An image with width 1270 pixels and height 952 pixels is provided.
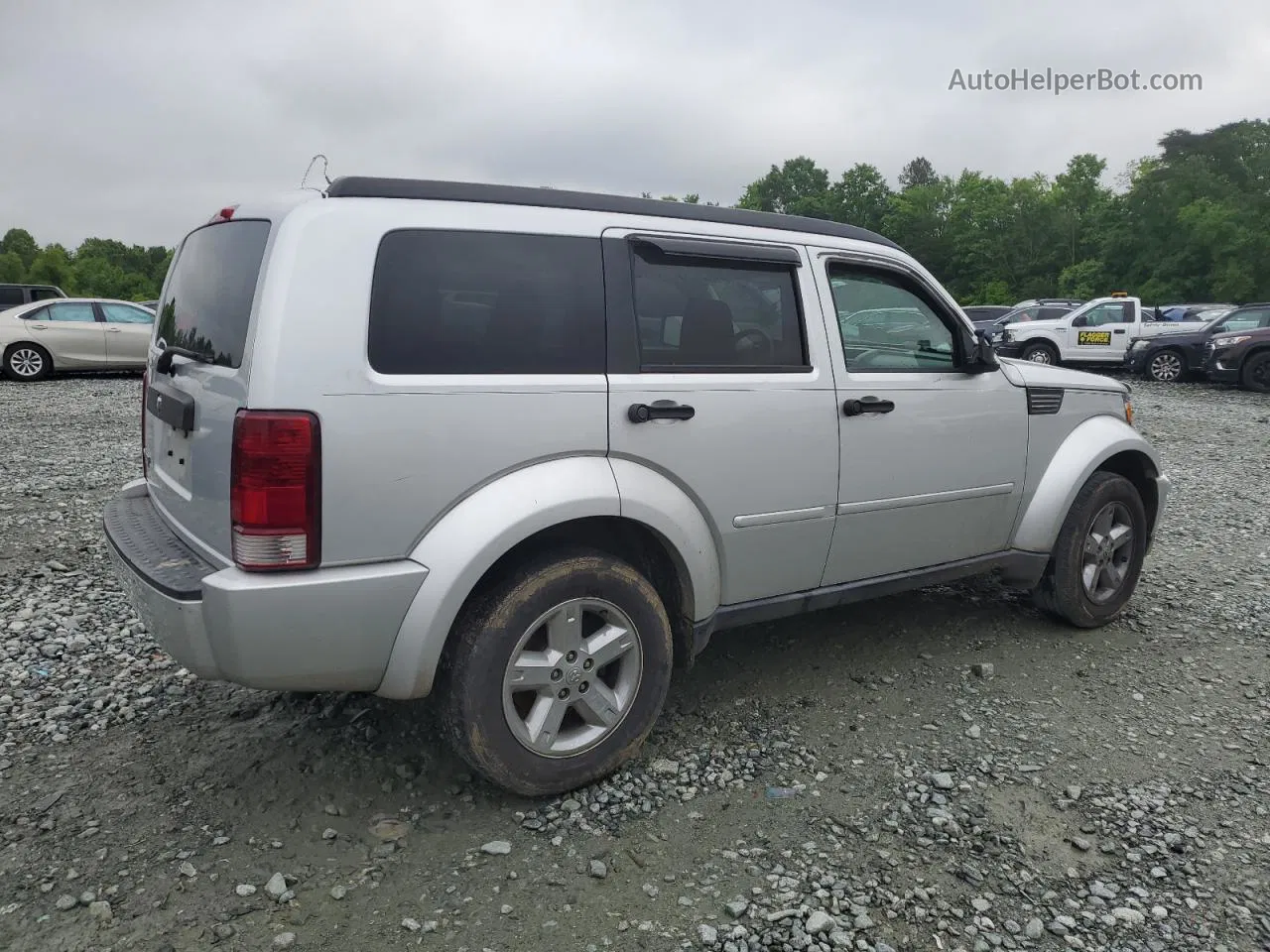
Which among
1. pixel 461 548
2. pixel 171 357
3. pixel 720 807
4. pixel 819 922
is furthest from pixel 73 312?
pixel 819 922

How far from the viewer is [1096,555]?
4711 mm

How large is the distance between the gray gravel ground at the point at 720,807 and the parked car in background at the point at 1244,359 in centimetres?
1510

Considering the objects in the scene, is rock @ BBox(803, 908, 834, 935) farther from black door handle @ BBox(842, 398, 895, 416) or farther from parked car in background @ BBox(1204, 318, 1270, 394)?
parked car in background @ BBox(1204, 318, 1270, 394)

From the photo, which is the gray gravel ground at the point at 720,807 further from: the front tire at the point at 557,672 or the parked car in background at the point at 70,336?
the parked car in background at the point at 70,336

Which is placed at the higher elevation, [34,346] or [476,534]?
[34,346]

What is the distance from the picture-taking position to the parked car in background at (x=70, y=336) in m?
15.7

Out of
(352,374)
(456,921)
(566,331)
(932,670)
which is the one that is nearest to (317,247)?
(352,374)

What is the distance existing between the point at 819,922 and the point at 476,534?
1.42 m

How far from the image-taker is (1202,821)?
3.06 m

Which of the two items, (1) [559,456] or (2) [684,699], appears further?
(2) [684,699]

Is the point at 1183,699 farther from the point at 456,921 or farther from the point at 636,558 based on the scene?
the point at 456,921

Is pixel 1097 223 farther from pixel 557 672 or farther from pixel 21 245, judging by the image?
pixel 21 245

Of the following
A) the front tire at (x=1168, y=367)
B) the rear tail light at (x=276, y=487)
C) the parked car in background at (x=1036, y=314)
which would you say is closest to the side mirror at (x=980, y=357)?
the rear tail light at (x=276, y=487)

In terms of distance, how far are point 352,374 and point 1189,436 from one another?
12446mm
